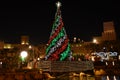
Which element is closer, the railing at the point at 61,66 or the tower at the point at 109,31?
the railing at the point at 61,66

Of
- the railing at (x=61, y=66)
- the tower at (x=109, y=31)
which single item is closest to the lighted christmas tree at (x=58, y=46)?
the railing at (x=61, y=66)

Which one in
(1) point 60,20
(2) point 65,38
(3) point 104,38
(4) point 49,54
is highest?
(3) point 104,38

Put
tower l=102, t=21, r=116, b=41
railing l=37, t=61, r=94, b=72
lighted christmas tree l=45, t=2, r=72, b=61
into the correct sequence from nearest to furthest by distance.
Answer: railing l=37, t=61, r=94, b=72, lighted christmas tree l=45, t=2, r=72, b=61, tower l=102, t=21, r=116, b=41

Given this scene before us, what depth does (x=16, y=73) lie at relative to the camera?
2028 cm

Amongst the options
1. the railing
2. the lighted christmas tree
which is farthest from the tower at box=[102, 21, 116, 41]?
the railing

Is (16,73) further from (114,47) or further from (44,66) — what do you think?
(114,47)

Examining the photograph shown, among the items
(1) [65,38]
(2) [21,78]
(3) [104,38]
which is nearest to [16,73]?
(2) [21,78]

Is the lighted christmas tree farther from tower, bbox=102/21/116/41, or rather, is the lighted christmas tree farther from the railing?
tower, bbox=102/21/116/41

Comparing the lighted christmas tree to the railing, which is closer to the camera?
the railing

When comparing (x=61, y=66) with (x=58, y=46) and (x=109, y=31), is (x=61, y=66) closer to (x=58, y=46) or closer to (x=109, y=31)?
(x=58, y=46)

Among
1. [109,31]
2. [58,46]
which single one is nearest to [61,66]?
[58,46]

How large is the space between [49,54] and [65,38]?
257 centimetres

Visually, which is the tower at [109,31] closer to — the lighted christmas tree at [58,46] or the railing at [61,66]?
the lighted christmas tree at [58,46]

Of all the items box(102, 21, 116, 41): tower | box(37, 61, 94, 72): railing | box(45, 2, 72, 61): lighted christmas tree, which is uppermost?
box(102, 21, 116, 41): tower
